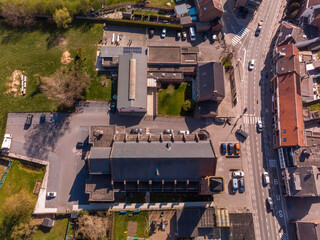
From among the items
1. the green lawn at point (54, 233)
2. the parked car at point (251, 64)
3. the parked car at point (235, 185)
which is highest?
the parked car at point (251, 64)

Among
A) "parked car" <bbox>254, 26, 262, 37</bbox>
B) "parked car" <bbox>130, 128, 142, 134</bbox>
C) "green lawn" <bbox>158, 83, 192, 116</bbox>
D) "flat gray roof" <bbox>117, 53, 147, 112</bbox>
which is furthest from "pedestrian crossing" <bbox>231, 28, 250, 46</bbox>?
"parked car" <bbox>130, 128, 142, 134</bbox>

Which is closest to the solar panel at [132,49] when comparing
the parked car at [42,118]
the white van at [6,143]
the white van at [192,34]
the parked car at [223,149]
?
the white van at [192,34]

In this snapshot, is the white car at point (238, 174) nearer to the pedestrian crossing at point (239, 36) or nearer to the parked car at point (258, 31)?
the pedestrian crossing at point (239, 36)

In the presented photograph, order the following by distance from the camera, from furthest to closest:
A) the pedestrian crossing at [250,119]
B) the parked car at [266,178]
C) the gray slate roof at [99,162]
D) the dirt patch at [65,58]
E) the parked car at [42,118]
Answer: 1. the dirt patch at [65,58]
2. the pedestrian crossing at [250,119]
3. the parked car at [42,118]
4. the parked car at [266,178]
5. the gray slate roof at [99,162]

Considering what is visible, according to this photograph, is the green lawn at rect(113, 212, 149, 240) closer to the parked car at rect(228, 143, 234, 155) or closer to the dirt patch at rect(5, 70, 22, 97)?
the parked car at rect(228, 143, 234, 155)

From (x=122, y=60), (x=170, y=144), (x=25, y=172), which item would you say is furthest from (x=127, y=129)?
(x=25, y=172)
